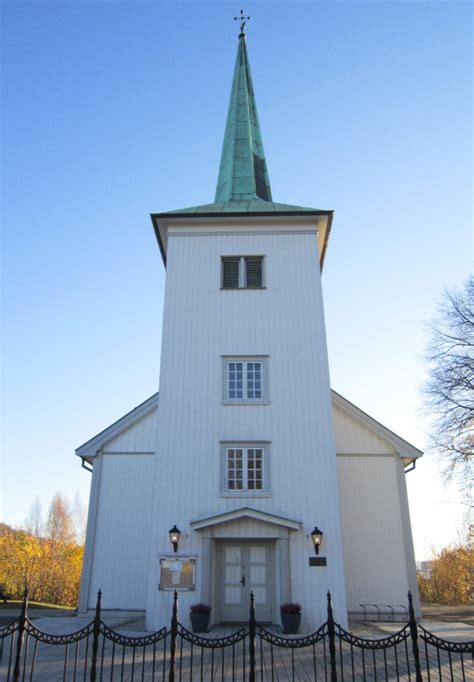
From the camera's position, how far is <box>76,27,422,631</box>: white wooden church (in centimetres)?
1442

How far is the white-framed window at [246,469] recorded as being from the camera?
49.5ft

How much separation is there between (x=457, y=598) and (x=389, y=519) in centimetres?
1445

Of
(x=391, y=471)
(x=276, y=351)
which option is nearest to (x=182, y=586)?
(x=276, y=351)

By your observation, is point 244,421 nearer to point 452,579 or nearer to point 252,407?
point 252,407

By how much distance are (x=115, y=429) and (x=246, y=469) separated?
593 centimetres

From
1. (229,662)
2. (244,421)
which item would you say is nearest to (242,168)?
(244,421)

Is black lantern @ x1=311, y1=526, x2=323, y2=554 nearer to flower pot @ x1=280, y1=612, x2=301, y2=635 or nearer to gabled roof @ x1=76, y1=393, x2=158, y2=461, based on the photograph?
flower pot @ x1=280, y1=612, x2=301, y2=635

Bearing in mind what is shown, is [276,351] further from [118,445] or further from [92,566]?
[92,566]

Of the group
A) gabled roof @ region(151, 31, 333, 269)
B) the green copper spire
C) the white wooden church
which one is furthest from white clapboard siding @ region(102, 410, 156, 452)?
the green copper spire

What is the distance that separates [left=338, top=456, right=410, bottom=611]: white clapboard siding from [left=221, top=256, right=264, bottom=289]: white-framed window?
22.4ft

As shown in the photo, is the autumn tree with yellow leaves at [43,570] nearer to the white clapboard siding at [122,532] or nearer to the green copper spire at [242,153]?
the white clapboard siding at [122,532]

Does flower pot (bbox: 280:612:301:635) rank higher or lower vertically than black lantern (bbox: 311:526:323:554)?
lower

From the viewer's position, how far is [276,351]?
54.4ft

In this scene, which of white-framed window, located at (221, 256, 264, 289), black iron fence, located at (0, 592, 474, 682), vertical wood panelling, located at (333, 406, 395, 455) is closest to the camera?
black iron fence, located at (0, 592, 474, 682)
